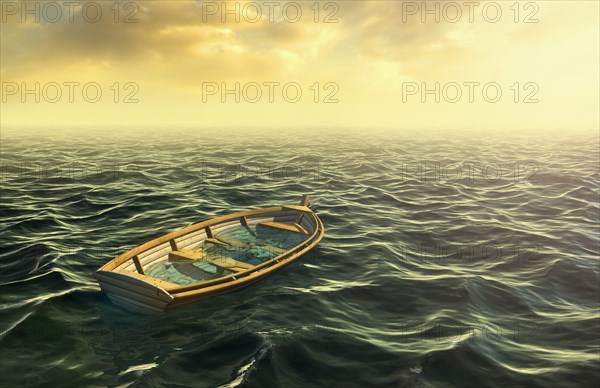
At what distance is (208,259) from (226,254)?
130 cm

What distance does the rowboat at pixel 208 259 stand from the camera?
1022 cm

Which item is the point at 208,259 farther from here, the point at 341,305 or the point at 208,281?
the point at 341,305

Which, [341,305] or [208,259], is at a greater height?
[208,259]

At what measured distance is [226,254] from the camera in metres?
14.8

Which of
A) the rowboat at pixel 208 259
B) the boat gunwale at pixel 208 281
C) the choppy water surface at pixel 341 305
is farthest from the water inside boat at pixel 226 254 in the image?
the choppy water surface at pixel 341 305

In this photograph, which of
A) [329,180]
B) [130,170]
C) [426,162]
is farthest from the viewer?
[426,162]

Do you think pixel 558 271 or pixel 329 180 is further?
pixel 329 180

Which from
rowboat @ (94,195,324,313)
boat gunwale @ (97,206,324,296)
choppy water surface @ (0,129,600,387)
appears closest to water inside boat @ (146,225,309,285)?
rowboat @ (94,195,324,313)

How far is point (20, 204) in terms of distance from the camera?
2283 centimetres

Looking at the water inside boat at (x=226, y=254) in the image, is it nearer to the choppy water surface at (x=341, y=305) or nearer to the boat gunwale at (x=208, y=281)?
the boat gunwale at (x=208, y=281)

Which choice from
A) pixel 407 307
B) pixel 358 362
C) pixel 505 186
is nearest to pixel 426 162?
pixel 505 186

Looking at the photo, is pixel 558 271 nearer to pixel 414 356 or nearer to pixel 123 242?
pixel 414 356

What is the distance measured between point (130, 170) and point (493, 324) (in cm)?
3647

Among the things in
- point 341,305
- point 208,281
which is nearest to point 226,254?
point 208,281
